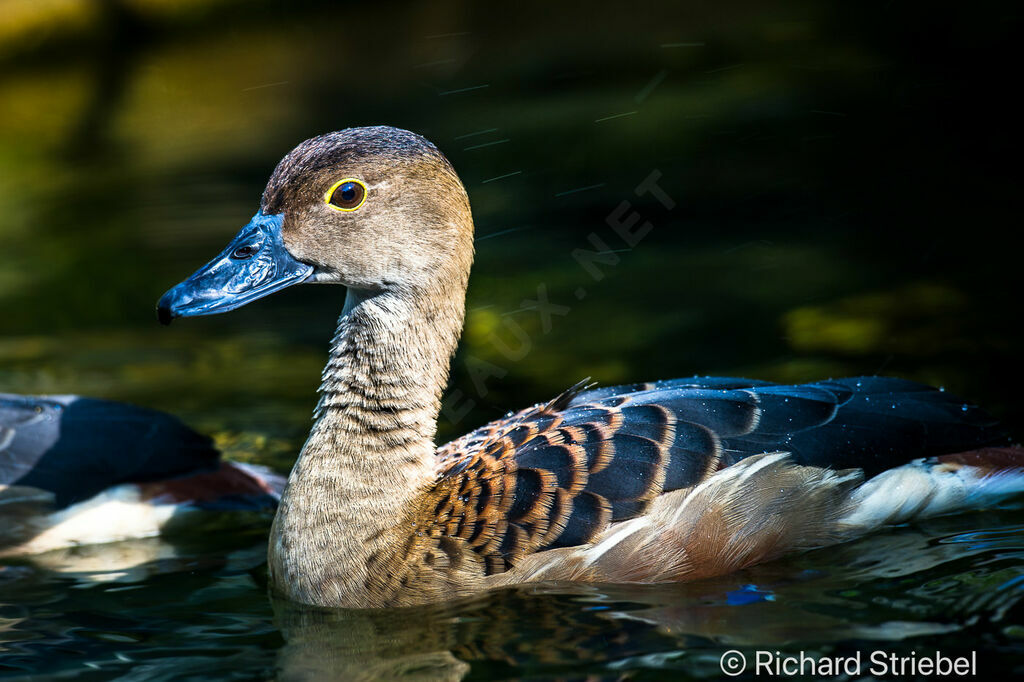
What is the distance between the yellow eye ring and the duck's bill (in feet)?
0.79

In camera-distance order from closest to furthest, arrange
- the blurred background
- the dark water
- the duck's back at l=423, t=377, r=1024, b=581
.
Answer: the dark water < the duck's back at l=423, t=377, r=1024, b=581 < the blurred background

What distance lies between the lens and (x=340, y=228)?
5.68 m

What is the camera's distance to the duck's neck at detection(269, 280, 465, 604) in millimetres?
5652

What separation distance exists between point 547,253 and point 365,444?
445 cm

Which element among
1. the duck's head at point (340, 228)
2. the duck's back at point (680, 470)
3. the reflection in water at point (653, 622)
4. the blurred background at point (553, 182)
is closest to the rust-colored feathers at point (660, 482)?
the duck's back at point (680, 470)

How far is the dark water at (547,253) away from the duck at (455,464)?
0.55 ft

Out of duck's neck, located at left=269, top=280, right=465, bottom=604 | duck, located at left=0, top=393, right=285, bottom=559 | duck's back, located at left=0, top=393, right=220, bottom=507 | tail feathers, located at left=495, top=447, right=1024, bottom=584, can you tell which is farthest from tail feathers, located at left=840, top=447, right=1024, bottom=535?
duck's back, located at left=0, top=393, right=220, bottom=507

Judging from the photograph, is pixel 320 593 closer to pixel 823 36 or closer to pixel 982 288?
pixel 982 288

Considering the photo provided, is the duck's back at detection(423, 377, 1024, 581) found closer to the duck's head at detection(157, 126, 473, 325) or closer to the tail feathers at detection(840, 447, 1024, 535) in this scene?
the tail feathers at detection(840, 447, 1024, 535)

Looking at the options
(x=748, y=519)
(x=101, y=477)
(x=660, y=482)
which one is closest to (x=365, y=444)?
(x=660, y=482)

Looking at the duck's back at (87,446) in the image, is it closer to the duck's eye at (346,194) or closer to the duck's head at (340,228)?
the duck's head at (340,228)

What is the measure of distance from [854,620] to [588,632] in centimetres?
106

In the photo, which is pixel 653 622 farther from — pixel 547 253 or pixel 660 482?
pixel 547 253

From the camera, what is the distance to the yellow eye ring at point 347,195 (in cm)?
567
